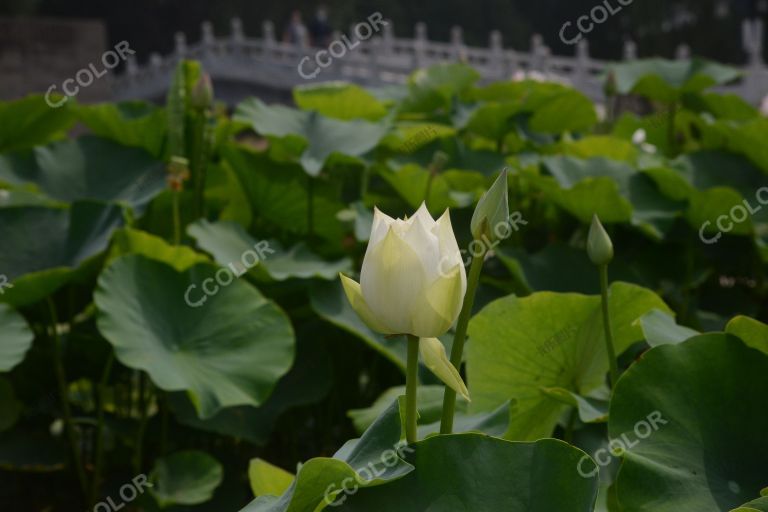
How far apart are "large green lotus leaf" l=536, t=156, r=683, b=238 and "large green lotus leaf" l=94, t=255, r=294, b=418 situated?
0.52m

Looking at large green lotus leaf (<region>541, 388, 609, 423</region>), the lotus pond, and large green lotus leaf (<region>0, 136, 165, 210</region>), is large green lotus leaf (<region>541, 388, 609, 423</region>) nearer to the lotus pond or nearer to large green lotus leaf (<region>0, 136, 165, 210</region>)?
the lotus pond

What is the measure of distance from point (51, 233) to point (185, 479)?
426 millimetres

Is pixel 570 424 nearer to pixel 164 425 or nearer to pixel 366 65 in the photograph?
pixel 164 425

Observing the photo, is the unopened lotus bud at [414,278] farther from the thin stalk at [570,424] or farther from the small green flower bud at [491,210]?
the thin stalk at [570,424]

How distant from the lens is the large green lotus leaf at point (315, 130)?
5.52 ft

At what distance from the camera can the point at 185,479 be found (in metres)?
1.38

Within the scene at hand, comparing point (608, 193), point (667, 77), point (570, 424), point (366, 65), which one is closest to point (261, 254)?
point (608, 193)

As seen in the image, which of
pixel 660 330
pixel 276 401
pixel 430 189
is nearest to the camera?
pixel 660 330

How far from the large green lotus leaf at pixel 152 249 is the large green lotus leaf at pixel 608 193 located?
0.56 m

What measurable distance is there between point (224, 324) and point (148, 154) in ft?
1.70

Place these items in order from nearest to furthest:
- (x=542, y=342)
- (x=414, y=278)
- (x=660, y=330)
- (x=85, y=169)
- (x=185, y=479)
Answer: (x=414, y=278)
(x=660, y=330)
(x=542, y=342)
(x=185, y=479)
(x=85, y=169)

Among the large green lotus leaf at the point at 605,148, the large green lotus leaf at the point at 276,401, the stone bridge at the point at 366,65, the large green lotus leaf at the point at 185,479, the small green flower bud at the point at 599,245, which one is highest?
the small green flower bud at the point at 599,245

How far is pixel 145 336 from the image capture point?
1298 millimetres

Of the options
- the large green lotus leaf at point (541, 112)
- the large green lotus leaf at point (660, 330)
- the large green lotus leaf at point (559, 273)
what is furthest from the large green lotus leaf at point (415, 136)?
the large green lotus leaf at point (660, 330)
